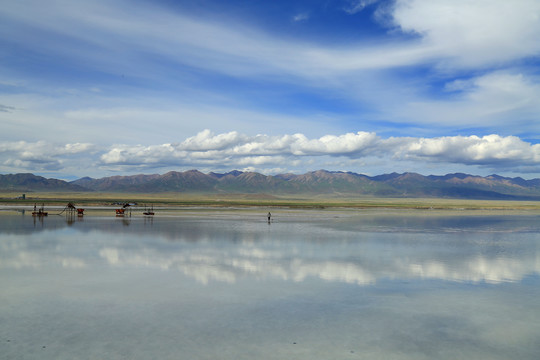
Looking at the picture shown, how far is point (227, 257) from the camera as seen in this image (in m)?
26.6

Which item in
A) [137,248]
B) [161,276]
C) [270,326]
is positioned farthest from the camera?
[137,248]

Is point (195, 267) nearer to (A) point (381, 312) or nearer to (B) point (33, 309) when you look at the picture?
(B) point (33, 309)

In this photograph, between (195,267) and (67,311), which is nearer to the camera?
(67,311)

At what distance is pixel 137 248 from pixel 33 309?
15554 millimetres

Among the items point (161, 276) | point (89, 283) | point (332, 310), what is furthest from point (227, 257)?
point (332, 310)

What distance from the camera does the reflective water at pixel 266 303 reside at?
11.6 m

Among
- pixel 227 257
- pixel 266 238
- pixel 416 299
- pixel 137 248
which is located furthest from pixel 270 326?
pixel 266 238

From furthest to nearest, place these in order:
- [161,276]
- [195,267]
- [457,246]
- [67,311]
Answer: [457,246]
[195,267]
[161,276]
[67,311]

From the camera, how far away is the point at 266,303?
16.1 meters

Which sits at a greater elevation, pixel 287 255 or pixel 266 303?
pixel 266 303

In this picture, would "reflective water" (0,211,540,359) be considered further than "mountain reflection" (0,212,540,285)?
No

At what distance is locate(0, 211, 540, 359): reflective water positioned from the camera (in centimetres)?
1163

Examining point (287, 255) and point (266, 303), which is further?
point (287, 255)

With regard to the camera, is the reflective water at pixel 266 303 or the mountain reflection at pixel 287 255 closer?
the reflective water at pixel 266 303
